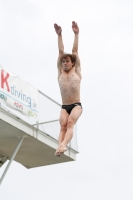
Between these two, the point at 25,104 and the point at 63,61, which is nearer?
the point at 63,61

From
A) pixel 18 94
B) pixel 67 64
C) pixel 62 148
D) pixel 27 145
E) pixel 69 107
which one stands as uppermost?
pixel 18 94

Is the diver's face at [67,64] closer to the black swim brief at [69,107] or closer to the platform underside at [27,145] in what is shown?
the black swim brief at [69,107]

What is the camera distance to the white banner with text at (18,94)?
24.5m

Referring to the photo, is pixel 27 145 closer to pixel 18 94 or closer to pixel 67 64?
pixel 18 94

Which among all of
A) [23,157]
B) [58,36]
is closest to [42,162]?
[23,157]

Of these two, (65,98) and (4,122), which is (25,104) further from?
(65,98)

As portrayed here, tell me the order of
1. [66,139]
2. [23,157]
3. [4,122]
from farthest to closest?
[23,157], [4,122], [66,139]

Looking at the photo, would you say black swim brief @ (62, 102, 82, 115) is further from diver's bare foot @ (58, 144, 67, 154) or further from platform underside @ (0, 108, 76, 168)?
platform underside @ (0, 108, 76, 168)

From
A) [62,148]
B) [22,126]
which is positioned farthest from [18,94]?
[62,148]

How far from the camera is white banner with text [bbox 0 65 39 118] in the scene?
24500 mm

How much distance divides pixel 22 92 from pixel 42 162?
4059mm

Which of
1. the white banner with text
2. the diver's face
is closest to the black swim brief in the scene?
the diver's face

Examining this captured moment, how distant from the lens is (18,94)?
25.1m

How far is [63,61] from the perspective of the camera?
635 inches
